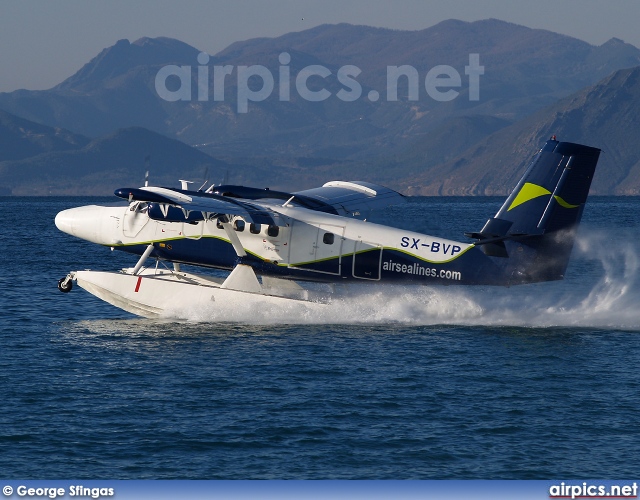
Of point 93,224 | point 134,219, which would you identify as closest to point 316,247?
point 134,219

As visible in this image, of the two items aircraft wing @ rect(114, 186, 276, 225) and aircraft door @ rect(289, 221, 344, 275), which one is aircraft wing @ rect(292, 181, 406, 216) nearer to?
aircraft door @ rect(289, 221, 344, 275)

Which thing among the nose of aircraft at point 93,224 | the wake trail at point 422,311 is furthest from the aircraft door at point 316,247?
Result: the nose of aircraft at point 93,224

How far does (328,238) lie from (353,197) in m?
5.10

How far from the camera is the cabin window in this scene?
33.2 meters

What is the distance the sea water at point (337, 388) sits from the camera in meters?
20.0

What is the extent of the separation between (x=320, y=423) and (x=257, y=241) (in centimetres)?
1257

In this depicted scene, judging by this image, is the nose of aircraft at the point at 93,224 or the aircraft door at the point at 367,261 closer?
the aircraft door at the point at 367,261

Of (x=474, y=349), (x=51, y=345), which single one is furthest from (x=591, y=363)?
(x=51, y=345)

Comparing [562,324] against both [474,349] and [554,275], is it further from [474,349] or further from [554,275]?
[474,349]

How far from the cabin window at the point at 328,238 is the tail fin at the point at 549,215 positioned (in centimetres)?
480

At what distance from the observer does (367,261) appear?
32875 millimetres

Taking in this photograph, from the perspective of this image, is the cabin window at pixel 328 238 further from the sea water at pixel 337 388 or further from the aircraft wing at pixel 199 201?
the sea water at pixel 337 388

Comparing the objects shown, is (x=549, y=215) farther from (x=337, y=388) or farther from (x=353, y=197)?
(x=337, y=388)

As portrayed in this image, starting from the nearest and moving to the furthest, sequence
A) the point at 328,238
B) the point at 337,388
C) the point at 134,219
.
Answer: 1. the point at 337,388
2. the point at 328,238
3. the point at 134,219
